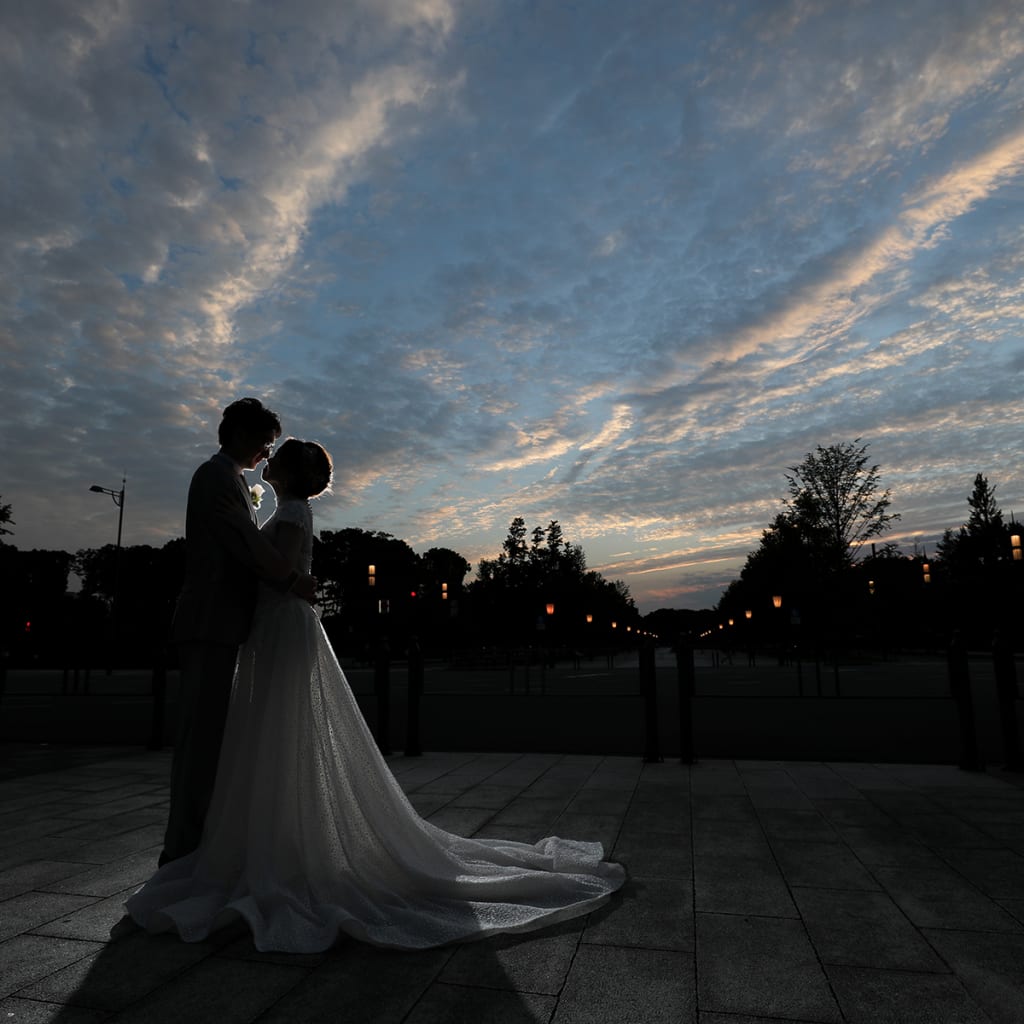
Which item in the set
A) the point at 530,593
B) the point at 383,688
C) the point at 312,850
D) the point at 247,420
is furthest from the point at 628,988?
the point at 530,593

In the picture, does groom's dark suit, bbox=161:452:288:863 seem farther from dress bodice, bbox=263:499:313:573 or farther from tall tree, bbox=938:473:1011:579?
tall tree, bbox=938:473:1011:579

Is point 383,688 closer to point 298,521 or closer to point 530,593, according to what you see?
point 298,521

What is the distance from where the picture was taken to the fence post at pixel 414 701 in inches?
351

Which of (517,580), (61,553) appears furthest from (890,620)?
(61,553)

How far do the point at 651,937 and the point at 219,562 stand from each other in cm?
269

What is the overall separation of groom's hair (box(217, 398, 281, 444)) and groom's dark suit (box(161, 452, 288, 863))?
25 cm

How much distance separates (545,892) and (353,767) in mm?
1140

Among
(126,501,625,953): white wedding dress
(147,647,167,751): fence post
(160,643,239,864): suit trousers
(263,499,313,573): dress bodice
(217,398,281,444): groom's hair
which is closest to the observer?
(126,501,625,953): white wedding dress

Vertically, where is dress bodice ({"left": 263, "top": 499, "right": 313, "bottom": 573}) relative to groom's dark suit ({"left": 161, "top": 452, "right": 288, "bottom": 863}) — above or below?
above

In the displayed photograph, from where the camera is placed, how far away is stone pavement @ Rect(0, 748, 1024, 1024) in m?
2.54

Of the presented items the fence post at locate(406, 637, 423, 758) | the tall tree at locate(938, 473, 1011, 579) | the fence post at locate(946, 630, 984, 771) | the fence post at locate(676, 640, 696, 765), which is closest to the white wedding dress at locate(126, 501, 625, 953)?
the fence post at locate(676, 640, 696, 765)

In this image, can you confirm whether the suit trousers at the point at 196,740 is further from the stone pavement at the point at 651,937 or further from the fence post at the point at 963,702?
the fence post at the point at 963,702

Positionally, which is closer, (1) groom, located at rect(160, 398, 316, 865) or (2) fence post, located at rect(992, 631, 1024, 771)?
(1) groom, located at rect(160, 398, 316, 865)

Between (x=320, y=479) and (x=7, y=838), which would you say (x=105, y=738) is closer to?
(x=7, y=838)
